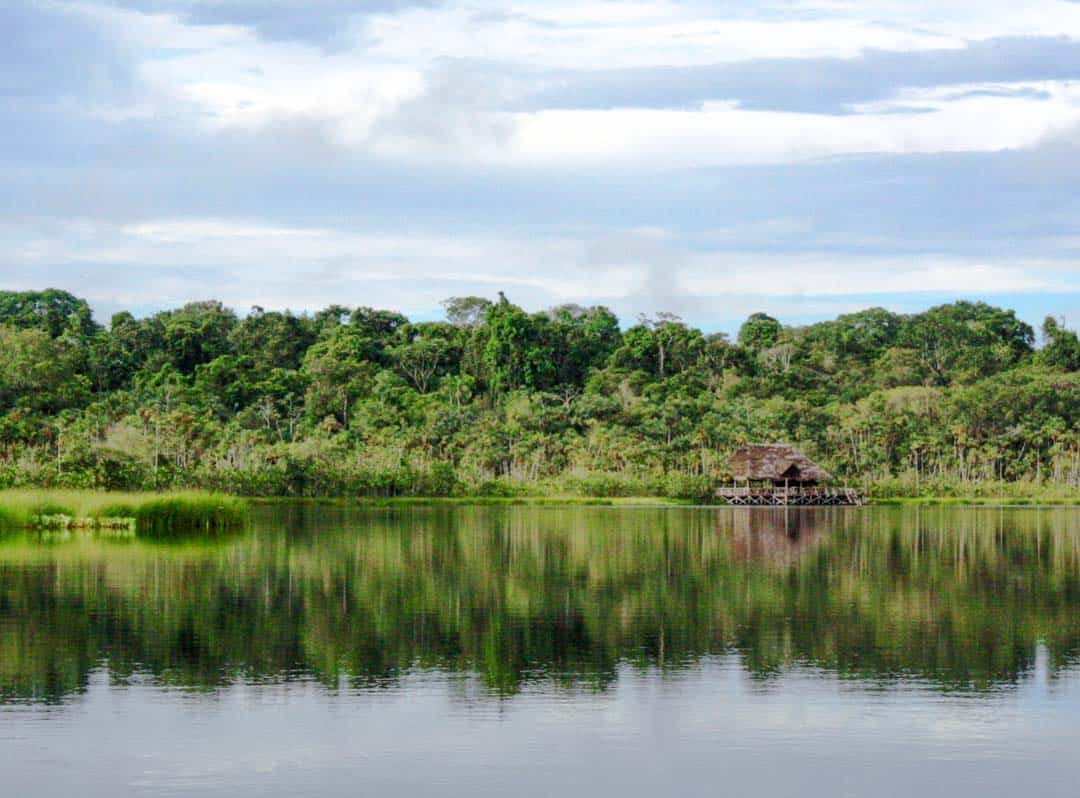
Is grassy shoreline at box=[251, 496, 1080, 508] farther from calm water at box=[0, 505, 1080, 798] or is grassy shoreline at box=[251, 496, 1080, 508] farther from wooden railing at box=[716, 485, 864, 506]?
calm water at box=[0, 505, 1080, 798]

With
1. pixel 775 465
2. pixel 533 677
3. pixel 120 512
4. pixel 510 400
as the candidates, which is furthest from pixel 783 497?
pixel 533 677

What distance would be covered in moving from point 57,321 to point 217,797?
271ft

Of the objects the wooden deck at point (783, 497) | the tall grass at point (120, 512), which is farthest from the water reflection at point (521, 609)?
the wooden deck at point (783, 497)

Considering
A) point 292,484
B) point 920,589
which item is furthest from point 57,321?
point 920,589

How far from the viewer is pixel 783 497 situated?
63.6 m

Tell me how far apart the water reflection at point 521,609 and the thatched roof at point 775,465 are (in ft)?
97.7

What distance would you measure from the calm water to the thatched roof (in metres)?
36.7

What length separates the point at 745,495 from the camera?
6419 centimetres

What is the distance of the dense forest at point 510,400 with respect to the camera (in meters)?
62.1

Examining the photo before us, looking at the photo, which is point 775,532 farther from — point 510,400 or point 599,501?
point 510,400

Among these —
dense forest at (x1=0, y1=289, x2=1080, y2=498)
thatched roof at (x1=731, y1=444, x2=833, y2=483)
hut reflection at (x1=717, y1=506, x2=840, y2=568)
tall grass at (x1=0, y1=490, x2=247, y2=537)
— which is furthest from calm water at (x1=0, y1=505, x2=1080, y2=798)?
thatched roof at (x1=731, y1=444, x2=833, y2=483)

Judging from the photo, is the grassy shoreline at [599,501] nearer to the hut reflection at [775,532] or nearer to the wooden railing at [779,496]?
the wooden railing at [779,496]

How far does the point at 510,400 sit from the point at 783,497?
17442 mm

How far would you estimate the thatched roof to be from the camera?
2504 inches
